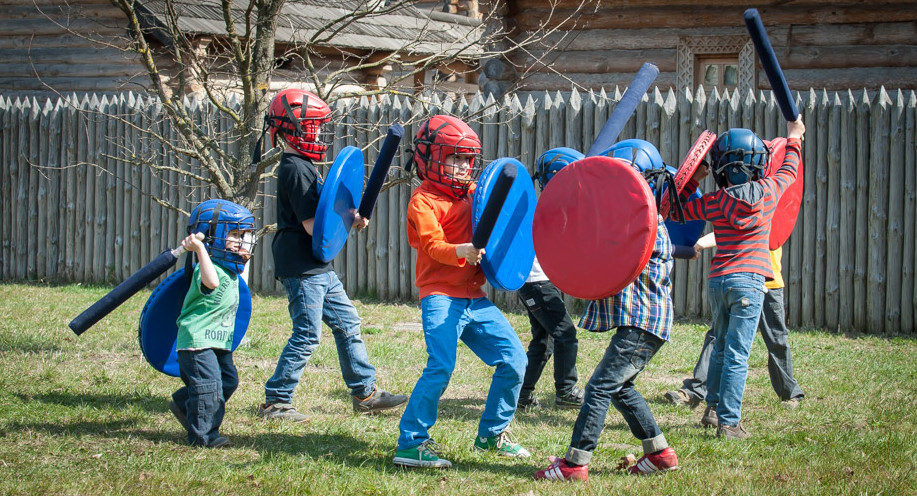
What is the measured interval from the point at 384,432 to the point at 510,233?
1407mm

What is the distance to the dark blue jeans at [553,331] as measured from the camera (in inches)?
224

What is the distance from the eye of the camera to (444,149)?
4.43 meters

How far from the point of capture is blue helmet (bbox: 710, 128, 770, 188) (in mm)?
5051

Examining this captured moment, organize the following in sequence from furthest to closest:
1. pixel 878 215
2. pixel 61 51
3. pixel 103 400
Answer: pixel 61 51 → pixel 878 215 → pixel 103 400

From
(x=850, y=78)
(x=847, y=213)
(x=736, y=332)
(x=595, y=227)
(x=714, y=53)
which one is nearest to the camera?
(x=595, y=227)

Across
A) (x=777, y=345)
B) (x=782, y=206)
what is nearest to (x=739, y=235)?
(x=782, y=206)

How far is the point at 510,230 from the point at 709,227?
16.1ft

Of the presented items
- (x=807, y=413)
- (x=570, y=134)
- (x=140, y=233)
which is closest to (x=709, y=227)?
(x=570, y=134)

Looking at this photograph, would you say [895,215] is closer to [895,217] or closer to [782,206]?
[895,217]

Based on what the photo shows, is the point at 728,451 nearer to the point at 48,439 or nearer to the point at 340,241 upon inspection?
the point at 340,241

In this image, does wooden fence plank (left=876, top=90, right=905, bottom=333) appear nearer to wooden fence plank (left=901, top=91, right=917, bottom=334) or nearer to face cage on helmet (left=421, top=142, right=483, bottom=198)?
wooden fence plank (left=901, top=91, right=917, bottom=334)

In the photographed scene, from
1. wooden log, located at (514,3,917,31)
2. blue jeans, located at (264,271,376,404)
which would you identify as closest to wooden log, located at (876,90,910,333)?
wooden log, located at (514,3,917,31)

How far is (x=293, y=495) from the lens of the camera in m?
3.93

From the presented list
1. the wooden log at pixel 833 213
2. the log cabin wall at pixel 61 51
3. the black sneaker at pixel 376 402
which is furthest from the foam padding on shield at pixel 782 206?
the log cabin wall at pixel 61 51
